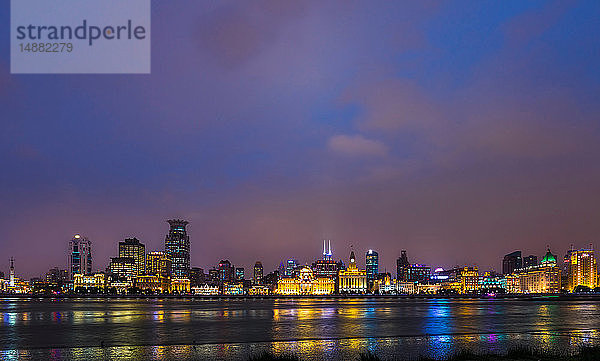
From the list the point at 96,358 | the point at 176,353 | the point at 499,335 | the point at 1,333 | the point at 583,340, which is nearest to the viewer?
the point at 96,358

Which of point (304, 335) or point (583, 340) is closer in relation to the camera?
point (583, 340)

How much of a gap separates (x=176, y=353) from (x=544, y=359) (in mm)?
14916

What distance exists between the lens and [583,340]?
32312 millimetres

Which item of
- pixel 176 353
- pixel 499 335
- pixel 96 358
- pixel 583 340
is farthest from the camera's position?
pixel 499 335

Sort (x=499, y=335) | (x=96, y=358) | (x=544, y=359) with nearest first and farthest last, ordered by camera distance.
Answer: (x=544, y=359) < (x=96, y=358) < (x=499, y=335)

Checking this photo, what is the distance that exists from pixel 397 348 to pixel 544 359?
8.76m

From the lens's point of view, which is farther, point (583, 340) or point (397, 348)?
point (583, 340)

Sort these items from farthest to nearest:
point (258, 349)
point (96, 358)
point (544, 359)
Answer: point (258, 349), point (96, 358), point (544, 359)

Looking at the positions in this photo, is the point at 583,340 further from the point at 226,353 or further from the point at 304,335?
the point at 226,353

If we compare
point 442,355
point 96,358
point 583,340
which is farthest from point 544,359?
point 96,358

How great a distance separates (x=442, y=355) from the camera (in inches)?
1019

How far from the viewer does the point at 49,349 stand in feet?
98.1

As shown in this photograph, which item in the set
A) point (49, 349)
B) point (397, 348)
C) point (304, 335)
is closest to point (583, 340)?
point (397, 348)

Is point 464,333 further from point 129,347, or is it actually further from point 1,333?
point 1,333
